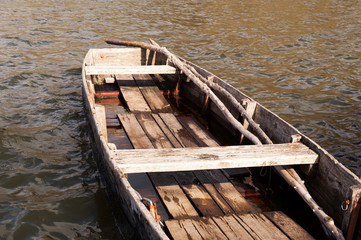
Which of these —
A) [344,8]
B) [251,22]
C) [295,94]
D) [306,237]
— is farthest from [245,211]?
[344,8]

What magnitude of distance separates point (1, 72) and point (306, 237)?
10.9 meters

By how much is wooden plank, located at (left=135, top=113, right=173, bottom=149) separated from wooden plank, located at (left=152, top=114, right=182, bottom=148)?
0.22 feet

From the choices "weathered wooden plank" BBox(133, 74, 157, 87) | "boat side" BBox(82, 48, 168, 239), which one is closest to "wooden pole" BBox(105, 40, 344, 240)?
"weathered wooden plank" BBox(133, 74, 157, 87)

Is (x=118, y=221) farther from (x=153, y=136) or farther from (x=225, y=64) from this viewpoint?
(x=225, y=64)

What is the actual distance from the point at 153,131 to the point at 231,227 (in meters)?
3.29

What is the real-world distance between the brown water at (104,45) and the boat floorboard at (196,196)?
1039 mm

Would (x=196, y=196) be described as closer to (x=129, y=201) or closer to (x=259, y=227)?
(x=259, y=227)

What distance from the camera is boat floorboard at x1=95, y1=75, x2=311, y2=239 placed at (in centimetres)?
489

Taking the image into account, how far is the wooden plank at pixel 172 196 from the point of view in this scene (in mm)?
5359

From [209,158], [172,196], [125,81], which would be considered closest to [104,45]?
[125,81]

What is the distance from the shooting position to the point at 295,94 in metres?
11.4

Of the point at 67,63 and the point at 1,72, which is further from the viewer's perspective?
the point at 67,63

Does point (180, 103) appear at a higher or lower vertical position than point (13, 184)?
higher

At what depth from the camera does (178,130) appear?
26.0 feet
